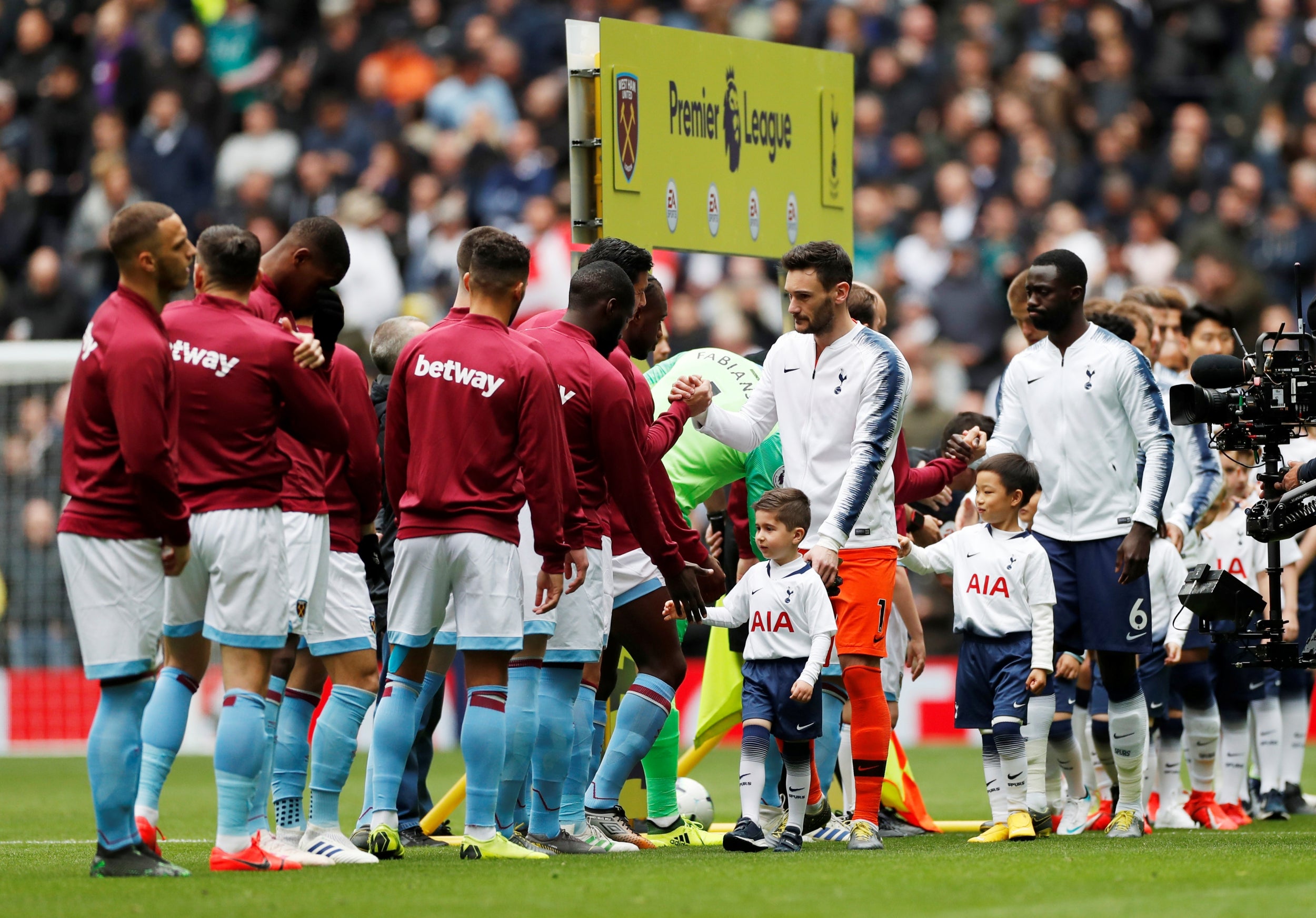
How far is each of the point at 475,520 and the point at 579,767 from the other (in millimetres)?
1534

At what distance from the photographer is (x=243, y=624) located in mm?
6953

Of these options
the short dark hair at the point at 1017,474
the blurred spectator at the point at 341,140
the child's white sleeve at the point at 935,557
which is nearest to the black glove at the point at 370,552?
the child's white sleeve at the point at 935,557

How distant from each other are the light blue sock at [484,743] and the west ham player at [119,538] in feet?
3.81

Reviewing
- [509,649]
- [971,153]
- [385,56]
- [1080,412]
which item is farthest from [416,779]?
[385,56]

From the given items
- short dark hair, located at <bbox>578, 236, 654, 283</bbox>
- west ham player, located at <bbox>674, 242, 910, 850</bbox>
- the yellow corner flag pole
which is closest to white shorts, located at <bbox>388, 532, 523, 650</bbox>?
west ham player, located at <bbox>674, 242, 910, 850</bbox>

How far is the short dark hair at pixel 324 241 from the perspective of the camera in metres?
7.59

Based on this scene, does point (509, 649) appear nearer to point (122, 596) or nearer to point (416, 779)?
point (122, 596)

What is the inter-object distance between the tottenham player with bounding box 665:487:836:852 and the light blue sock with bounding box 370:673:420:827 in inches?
52.5

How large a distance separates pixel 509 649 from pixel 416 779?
2.18 m

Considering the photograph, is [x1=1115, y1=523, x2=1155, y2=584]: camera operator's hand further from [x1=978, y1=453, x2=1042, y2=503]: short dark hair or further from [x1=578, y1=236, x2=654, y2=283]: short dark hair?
[x1=578, y1=236, x2=654, y2=283]: short dark hair

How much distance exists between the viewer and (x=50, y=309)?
1955cm

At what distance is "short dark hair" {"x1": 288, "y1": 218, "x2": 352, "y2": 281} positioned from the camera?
759 centimetres

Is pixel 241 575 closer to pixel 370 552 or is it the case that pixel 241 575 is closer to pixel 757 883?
pixel 370 552

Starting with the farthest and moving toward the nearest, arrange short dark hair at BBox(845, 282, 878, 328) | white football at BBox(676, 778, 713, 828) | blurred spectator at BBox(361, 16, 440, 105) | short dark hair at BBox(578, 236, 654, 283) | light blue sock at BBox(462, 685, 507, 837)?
blurred spectator at BBox(361, 16, 440, 105)
white football at BBox(676, 778, 713, 828)
short dark hair at BBox(845, 282, 878, 328)
short dark hair at BBox(578, 236, 654, 283)
light blue sock at BBox(462, 685, 507, 837)
